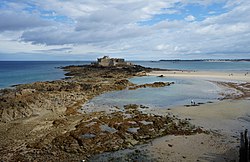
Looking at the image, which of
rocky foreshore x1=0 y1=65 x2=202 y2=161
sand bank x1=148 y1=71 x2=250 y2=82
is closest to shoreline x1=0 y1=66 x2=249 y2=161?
rocky foreshore x1=0 y1=65 x2=202 y2=161

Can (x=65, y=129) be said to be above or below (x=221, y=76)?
below

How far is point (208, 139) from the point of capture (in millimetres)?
14414

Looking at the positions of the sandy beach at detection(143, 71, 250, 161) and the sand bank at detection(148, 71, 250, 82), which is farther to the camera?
the sand bank at detection(148, 71, 250, 82)

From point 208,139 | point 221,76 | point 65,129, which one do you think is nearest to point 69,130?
point 65,129

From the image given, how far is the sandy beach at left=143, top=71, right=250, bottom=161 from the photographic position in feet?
39.9

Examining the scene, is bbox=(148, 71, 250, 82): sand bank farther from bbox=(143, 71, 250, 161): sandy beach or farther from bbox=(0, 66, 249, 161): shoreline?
bbox=(143, 71, 250, 161): sandy beach

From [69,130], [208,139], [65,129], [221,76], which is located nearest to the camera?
[208,139]

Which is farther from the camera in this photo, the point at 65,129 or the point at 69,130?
the point at 65,129

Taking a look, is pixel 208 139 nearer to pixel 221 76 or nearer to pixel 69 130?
pixel 69 130

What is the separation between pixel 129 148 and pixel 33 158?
4802mm

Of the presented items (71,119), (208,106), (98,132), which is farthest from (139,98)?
(98,132)

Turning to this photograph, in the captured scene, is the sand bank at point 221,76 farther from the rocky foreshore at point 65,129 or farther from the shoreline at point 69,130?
the rocky foreshore at point 65,129

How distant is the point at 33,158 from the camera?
11.9 metres

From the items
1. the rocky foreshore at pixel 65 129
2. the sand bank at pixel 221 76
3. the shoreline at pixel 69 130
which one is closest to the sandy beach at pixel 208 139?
the shoreline at pixel 69 130
